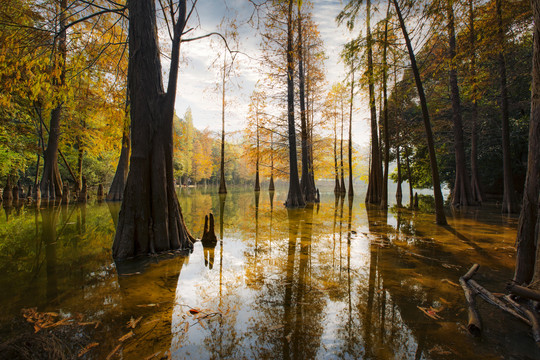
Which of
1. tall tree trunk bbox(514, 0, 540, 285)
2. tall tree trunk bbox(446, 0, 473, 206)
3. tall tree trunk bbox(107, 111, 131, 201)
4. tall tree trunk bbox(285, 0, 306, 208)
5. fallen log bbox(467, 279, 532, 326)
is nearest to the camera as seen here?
fallen log bbox(467, 279, 532, 326)

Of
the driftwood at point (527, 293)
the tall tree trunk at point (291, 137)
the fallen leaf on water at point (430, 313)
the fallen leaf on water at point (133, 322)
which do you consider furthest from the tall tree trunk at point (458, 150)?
the fallen leaf on water at point (133, 322)

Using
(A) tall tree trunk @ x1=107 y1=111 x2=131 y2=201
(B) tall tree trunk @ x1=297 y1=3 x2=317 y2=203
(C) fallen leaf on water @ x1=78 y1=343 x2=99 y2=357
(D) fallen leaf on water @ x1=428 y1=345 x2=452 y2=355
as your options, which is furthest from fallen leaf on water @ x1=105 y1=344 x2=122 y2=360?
(A) tall tree trunk @ x1=107 y1=111 x2=131 y2=201

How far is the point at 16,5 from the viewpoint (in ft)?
21.5

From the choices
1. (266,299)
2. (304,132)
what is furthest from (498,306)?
(304,132)

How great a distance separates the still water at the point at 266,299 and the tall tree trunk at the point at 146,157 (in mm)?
530

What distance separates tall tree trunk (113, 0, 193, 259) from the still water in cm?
53

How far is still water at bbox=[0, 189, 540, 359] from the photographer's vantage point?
2283 mm

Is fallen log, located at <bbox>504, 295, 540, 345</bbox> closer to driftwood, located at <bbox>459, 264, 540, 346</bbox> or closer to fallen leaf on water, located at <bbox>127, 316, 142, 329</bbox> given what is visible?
driftwood, located at <bbox>459, 264, 540, 346</bbox>

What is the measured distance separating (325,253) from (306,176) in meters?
12.8

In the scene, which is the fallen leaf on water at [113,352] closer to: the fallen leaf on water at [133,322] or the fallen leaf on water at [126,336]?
the fallen leaf on water at [126,336]

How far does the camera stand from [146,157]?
17.7 feet

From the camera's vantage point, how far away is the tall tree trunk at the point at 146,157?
204 inches

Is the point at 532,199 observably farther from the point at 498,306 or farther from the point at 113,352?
the point at 113,352

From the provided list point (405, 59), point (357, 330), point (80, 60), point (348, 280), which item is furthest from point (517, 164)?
point (80, 60)
